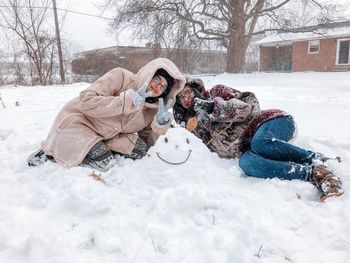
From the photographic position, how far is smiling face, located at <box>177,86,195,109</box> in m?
2.75

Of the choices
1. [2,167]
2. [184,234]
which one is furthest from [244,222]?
[2,167]

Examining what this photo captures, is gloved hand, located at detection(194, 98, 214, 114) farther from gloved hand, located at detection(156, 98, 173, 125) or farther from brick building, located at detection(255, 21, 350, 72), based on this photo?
brick building, located at detection(255, 21, 350, 72)

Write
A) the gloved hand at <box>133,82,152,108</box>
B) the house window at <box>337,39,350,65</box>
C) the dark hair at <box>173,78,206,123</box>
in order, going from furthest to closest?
the house window at <box>337,39,350,65</box>
the dark hair at <box>173,78,206,123</box>
the gloved hand at <box>133,82,152,108</box>

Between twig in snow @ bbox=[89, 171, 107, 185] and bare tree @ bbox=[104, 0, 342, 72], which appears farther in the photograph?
bare tree @ bbox=[104, 0, 342, 72]

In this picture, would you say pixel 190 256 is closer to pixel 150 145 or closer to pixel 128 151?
pixel 128 151

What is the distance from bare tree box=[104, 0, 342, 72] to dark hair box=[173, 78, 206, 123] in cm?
1215

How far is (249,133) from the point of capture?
8.26 ft

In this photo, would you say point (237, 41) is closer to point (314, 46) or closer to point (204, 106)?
point (314, 46)

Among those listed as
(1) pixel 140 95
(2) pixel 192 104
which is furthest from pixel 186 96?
(1) pixel 140 95

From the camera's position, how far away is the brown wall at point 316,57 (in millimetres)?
18734

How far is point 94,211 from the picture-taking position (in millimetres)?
1845

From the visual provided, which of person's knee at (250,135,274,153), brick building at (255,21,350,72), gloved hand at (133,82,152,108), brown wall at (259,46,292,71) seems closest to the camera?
person's knee at (250,135,274,153)

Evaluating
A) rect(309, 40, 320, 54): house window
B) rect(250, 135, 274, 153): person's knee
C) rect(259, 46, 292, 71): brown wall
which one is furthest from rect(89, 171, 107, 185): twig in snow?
rect(259, 46, 292, 71): brown wall

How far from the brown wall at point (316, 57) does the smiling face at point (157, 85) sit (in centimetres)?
1860
